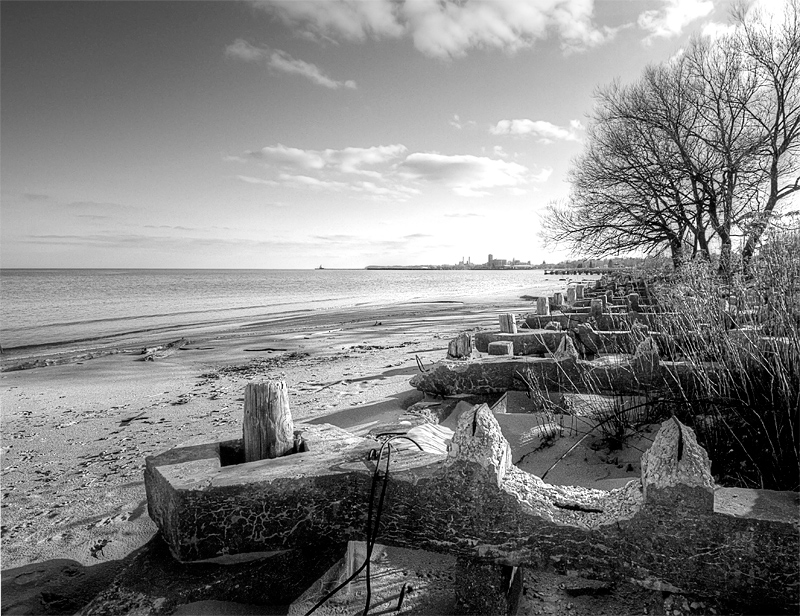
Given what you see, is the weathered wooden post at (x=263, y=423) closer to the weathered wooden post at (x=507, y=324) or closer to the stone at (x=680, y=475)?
the stone at (x=680, y=475)

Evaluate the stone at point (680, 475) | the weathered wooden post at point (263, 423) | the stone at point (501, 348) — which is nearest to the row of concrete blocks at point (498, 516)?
the stone at point (680, 475)

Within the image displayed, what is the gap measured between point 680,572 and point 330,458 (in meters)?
2.01

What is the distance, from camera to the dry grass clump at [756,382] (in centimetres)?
292

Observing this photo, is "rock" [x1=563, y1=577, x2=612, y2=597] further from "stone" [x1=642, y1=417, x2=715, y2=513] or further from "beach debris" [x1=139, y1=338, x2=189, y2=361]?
"beach debris" [x1=139, y1=338, x2=189, y2=361]

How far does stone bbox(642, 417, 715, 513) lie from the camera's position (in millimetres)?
2186

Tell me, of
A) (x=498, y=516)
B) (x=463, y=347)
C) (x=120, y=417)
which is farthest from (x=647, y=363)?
(x=120, y=417)

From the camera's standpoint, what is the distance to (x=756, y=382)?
11.3 ft

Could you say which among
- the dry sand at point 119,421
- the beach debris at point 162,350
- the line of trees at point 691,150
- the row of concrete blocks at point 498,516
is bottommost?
the dry sand at point 119,421

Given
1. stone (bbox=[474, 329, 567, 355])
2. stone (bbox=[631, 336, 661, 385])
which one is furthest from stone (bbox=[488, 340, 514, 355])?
Answer: stone (bbox=[631, 336, 661, 385])

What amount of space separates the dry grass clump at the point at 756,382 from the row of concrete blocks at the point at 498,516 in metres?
0.72

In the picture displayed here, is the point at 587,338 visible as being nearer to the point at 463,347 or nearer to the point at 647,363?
the point at 463,347

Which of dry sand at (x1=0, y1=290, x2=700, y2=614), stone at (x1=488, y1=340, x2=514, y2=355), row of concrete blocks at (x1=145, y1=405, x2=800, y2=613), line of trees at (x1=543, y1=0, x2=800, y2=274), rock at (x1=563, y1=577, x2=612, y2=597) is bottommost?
rock at (x1=563, y1=577, x2=612, y2=597)

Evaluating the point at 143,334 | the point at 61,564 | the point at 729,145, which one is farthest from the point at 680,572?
the point at 729,145

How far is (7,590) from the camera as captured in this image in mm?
2842
